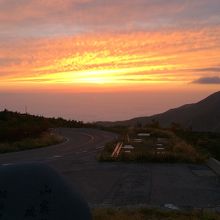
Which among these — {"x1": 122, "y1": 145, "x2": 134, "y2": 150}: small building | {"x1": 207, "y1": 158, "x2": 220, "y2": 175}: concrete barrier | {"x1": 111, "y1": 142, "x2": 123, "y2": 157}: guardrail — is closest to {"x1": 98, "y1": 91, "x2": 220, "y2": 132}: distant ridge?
{"x1": 111, "y1": 142, "x2": 123, "y2": 157}: guardrail

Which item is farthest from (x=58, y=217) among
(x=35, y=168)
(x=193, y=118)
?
(x=193, y=118)

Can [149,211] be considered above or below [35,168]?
below

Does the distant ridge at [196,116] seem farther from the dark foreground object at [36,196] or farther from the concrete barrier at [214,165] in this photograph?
the dark foreground object at [36,196]

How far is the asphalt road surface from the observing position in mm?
14670

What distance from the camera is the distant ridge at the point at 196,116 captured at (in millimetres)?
140700

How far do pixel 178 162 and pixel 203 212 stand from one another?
1403cm

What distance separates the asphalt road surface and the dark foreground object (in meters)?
4.25

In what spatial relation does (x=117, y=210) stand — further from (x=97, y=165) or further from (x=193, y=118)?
(x=193, y=118)

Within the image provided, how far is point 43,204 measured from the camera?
6.21m

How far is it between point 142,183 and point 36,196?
12114 millimetres

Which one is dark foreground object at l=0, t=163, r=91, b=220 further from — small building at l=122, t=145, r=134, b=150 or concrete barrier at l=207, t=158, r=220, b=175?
small building at l=122, t=145, r=134, b=150

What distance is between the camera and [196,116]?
15862cm

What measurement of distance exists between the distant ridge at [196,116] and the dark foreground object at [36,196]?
396 feet

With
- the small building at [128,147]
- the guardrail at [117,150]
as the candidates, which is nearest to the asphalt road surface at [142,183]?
Result: the guardrail at [117,150]
